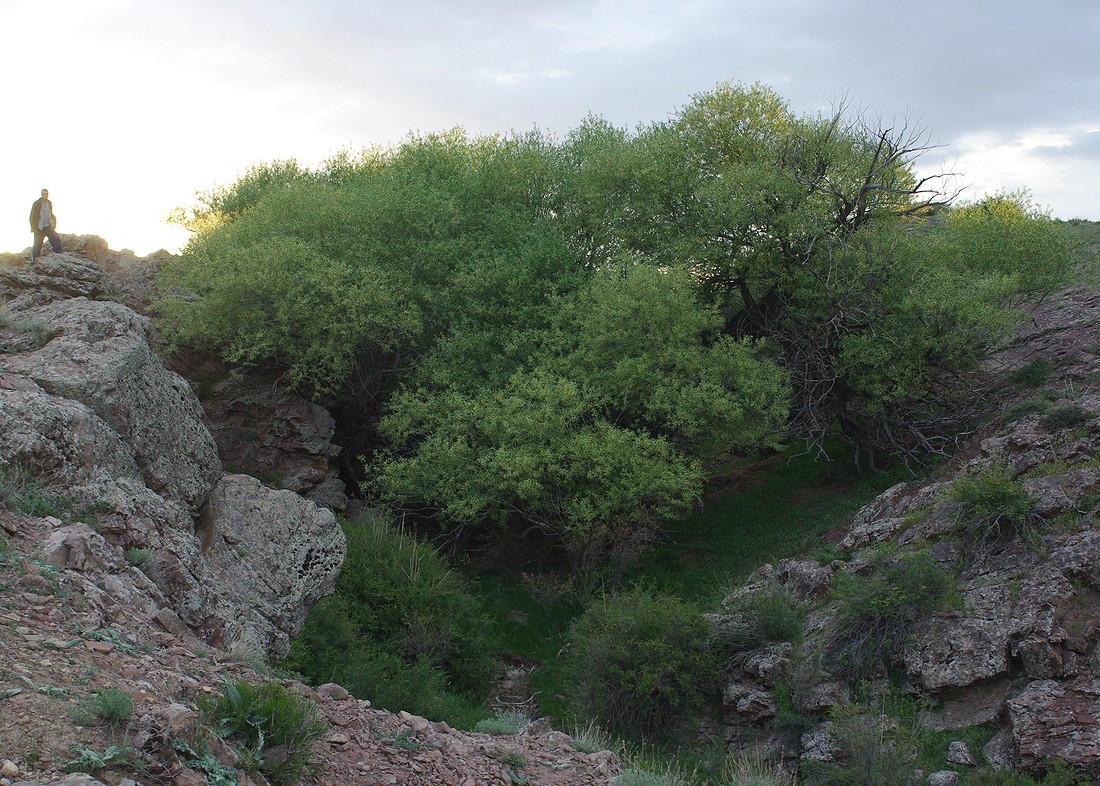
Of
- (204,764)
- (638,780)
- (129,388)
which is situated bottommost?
(638,780)

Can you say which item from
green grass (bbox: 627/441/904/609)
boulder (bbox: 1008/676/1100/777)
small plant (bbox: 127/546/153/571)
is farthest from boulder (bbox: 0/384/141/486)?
green grass (bbox: 627/441/904/609)

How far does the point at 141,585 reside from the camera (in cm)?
1047

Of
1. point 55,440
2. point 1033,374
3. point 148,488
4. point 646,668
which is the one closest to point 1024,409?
point 1033,374

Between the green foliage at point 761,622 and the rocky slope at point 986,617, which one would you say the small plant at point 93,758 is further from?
the green foliage at point 761,622

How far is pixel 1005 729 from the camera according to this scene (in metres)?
14.5

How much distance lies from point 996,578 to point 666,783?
10.0m

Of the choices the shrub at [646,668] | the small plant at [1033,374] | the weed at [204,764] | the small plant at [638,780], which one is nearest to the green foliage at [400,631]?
the shrub at [646,668]

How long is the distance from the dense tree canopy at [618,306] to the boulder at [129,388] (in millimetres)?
9239

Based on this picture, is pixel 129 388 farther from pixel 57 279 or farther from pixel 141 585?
pixel 57 279

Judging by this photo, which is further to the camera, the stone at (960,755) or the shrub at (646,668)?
the shrub at (646,668)

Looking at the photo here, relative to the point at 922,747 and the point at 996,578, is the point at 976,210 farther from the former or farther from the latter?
the point at 922,747

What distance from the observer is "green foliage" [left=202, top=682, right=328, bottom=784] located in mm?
7082

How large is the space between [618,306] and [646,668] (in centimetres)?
1144

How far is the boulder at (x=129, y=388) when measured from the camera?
13586mm
